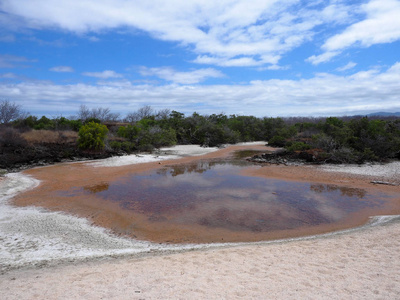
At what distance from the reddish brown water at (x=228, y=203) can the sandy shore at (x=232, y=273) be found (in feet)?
5.00

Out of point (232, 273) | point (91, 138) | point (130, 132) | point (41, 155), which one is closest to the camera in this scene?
point (232, 273)

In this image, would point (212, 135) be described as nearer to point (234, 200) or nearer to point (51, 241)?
point (234, 200)

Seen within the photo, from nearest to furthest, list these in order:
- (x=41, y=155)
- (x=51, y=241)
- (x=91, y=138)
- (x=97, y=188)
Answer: (x=51, y=241) → (x=97, y=188) → (x=41, y=155) → (x=91, y=138)

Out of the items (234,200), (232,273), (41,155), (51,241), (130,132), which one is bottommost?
(234,200)

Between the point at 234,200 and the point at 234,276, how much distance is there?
20.5 ft

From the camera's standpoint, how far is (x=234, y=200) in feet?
35.2

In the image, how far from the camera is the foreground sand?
3932 millimetres

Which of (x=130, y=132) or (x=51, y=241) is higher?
(x=130, y=132)

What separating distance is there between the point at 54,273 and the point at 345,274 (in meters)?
5.40

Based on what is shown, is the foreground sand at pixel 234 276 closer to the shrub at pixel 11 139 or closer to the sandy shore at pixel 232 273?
the sandy shore at pixel 232 273

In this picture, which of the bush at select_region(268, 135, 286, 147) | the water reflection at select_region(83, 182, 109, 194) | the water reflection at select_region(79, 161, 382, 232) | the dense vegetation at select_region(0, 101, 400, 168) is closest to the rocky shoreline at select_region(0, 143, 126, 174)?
the dense vegetation at select_region(0, 101, 400, 168)

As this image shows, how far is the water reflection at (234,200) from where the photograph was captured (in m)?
8.48

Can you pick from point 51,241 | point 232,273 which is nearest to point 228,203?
point 232,273

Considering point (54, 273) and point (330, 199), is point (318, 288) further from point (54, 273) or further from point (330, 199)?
point (330, 199)
